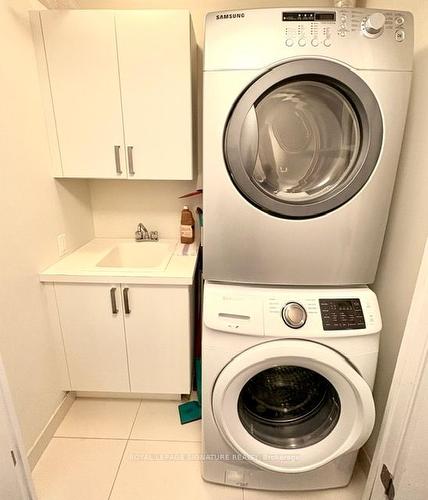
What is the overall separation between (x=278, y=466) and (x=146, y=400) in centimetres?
93

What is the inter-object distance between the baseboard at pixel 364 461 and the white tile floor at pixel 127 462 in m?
0.04

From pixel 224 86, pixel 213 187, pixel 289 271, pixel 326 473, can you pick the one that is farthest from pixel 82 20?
pixel 326 473

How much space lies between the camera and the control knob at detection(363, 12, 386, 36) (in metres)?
0.82

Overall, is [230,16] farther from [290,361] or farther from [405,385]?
[405,385]

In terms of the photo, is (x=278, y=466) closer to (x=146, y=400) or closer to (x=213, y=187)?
(x=146, y=400)

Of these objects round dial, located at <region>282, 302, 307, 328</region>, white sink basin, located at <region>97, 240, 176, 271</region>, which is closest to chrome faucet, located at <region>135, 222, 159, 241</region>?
white sink basin, located at <region>97, 240, 176, 271</region>

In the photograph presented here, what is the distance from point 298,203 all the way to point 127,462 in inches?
56.7

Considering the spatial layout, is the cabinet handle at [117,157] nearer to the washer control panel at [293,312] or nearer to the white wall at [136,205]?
the white wall at [136,205]

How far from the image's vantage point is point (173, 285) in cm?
135

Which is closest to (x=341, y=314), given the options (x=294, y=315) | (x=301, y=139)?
(x=294, y=315)

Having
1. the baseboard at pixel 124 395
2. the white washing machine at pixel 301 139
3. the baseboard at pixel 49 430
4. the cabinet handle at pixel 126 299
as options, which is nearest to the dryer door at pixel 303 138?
the white washing machine at pixel 301 139

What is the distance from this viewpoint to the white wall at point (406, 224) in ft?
3.16

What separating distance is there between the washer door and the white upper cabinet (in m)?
0.98

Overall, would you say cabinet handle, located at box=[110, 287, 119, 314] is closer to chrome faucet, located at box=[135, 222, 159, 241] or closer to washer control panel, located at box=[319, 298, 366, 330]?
chrome faucet, located at box=[135, 222, 159, 241]
